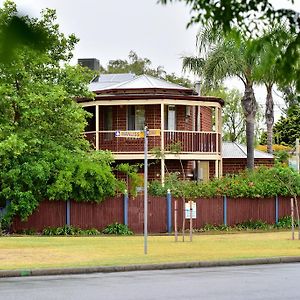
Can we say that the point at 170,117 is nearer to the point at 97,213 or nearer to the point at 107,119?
the point at 107,119

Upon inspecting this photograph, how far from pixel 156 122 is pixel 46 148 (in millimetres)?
8197

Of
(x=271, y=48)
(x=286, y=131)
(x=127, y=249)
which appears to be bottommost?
(x=127, y=249)

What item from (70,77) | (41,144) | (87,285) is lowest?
(87,285)

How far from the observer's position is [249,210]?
33.1 m

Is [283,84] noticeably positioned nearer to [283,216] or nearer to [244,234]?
[244,234]

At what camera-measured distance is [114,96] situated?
36250mm

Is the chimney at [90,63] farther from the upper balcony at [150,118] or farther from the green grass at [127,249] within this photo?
the green grass at [127,249]

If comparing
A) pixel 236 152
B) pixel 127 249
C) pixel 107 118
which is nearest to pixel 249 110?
pixel 107 118

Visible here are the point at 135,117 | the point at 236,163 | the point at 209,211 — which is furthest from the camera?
the point at 236,163

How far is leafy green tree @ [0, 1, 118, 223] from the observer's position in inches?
1150

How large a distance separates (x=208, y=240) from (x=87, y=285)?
1250 centimetres

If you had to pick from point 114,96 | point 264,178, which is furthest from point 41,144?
point 264,178

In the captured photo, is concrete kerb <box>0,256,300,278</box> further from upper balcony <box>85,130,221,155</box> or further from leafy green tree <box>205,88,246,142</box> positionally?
leafy green tree <box>205,88,246,142</box>

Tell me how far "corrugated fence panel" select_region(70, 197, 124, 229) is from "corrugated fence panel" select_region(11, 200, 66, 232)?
541mm
